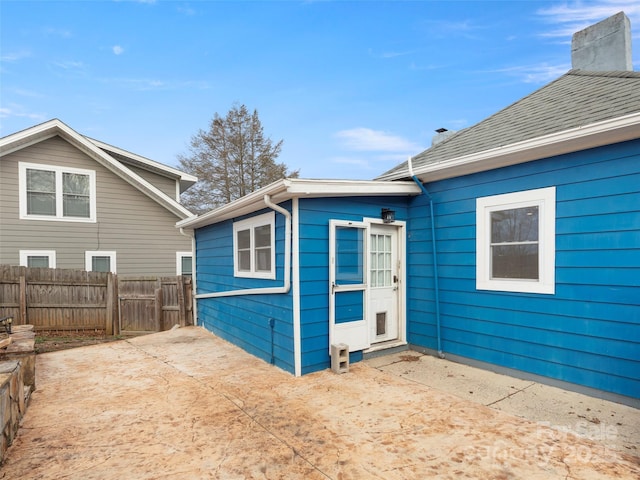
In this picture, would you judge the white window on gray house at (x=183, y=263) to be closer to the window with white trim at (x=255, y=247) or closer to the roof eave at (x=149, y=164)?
the roof eave at (x=149, y=164)

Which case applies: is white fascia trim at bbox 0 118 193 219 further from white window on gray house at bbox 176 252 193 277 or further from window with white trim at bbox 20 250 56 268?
window with white trim at bbox 20 250 56 268

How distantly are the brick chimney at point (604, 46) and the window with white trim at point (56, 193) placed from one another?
10.9 metres

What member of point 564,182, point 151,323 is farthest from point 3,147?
point 564,182

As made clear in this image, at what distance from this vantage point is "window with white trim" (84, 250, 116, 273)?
8516 millimetres

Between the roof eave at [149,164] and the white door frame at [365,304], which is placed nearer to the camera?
the white door frame at [365,304]

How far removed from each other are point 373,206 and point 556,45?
18.2 ft

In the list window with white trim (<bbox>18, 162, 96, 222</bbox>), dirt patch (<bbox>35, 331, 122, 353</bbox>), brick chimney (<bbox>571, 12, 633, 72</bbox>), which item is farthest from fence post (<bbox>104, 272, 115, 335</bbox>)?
brick chimney (<bbox>571, 12, 633, 72</bbox>)

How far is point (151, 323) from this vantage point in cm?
773

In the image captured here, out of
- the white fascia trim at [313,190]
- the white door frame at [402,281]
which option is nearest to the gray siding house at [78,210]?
the white fascia trim at [313,190]

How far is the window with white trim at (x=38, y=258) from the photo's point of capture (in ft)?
25.8

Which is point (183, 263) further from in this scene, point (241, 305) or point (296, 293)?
point (296, 293)

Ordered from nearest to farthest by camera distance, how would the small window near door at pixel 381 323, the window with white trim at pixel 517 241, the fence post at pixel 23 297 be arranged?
the window with white trim at pixel 517 241
the small window near door at pixel 381 323
the fence post at pixel 23 297

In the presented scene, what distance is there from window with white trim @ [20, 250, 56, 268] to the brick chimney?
11664mm

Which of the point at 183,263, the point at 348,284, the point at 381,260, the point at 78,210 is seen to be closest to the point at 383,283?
the point at 381,260
